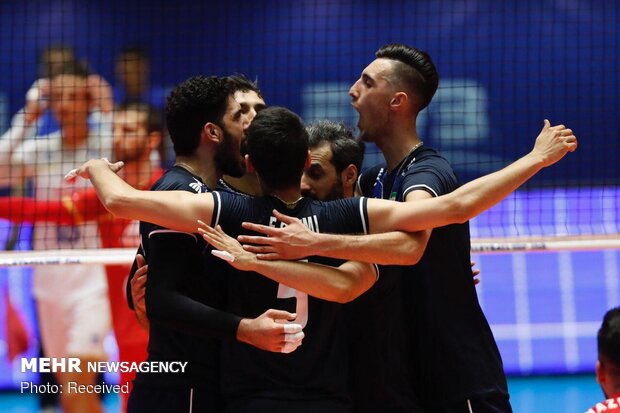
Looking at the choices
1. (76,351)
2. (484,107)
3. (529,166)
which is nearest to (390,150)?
(529,166)

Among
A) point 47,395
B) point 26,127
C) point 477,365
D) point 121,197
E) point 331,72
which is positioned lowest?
point 47,395

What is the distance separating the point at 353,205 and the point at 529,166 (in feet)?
2.58

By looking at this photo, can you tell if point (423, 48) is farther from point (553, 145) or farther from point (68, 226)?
point (553, 145)

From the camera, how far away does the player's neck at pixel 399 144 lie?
4852mm

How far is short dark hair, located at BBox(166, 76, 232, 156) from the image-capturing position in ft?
14.4

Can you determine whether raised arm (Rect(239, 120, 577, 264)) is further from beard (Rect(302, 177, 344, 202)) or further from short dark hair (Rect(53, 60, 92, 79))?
short dark hair (Rect(53, 60, 92, 79))

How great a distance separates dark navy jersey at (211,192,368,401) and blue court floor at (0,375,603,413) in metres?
5.91

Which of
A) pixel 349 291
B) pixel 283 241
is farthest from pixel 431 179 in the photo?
pixel 283 241

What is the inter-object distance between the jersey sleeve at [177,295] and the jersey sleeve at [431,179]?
99 cm

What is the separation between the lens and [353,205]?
3.96 m

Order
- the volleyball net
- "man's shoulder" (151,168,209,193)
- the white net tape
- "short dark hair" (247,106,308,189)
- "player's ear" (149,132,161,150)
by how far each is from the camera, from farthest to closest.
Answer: the volleyball net < "player's ear" (149,132,161,150) < the white net tape < "man's shoulder" (151,168,209,193) < "short dark hair" (247,106,308,189)

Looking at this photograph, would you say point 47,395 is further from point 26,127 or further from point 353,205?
point 353,205

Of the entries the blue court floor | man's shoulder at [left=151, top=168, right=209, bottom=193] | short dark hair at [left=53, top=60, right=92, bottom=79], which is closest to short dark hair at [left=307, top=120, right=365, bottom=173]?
man's shoulder at [left=151, top=168, right=209, bottom=193]

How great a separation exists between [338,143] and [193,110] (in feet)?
2.38
